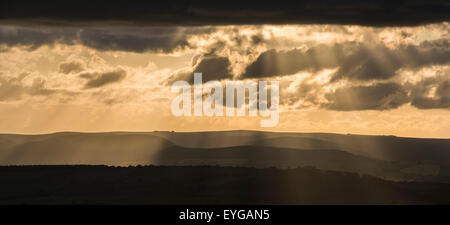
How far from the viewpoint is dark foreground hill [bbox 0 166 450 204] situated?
196 ft

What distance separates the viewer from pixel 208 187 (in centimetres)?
6406

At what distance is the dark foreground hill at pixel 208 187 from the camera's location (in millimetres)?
59844

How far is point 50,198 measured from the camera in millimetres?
61469
